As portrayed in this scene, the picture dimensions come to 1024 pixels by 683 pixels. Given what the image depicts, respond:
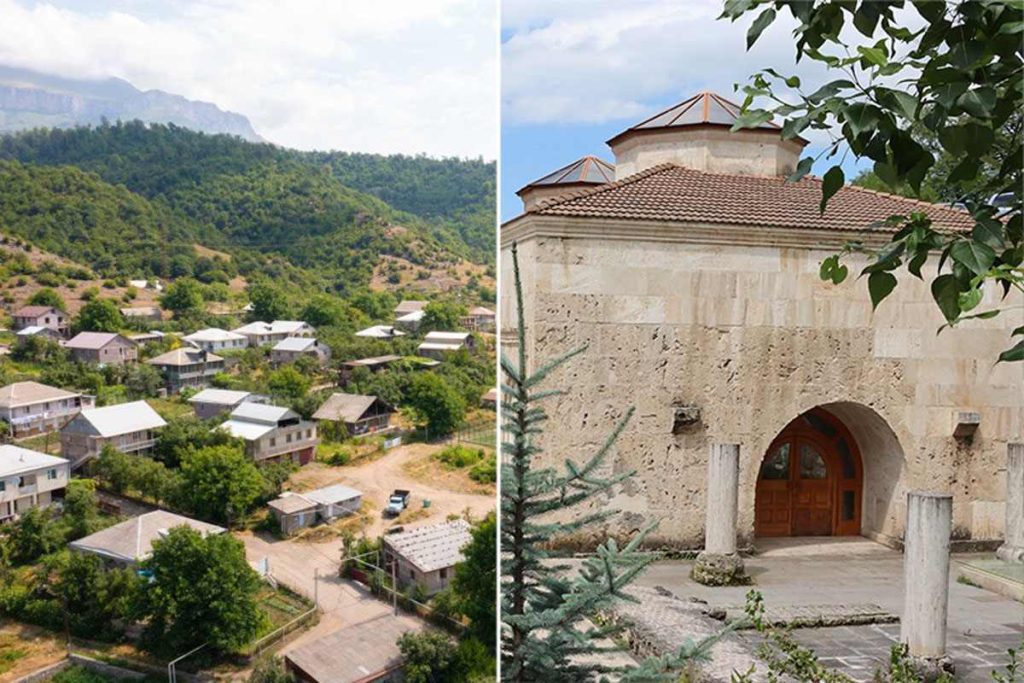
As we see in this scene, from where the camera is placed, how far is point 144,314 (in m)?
2.51

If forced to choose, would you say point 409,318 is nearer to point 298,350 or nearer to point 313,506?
point 298,350

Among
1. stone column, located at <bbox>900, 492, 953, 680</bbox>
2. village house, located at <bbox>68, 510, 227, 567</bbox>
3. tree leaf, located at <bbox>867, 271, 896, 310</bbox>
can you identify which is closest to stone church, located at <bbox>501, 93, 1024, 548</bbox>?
stone column, located at <bbox>900, 492, 953, 680</bbox>

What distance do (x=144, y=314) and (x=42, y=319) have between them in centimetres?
26

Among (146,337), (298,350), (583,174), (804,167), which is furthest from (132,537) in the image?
(583,174)

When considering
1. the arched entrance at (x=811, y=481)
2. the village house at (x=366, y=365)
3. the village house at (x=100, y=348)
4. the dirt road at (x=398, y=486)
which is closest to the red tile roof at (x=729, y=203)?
the arched entrance at (x=811, y=481)

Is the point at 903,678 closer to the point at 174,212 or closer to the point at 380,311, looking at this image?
the point at 380,311

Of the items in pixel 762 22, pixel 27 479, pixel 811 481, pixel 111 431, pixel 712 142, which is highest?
pixel 712 142

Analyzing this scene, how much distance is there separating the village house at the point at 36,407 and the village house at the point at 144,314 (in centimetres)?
26

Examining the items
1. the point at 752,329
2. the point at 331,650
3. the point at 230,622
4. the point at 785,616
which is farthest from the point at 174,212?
the point at 752,329

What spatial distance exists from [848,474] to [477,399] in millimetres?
3837

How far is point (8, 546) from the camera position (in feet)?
7.27

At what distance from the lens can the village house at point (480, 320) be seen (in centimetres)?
282

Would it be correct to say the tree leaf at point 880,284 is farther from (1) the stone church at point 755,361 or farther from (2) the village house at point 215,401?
(1) the stone church at point 755,361

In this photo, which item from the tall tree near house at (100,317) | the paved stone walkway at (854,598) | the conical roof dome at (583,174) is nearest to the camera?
the tall tree near house at (100,317)
